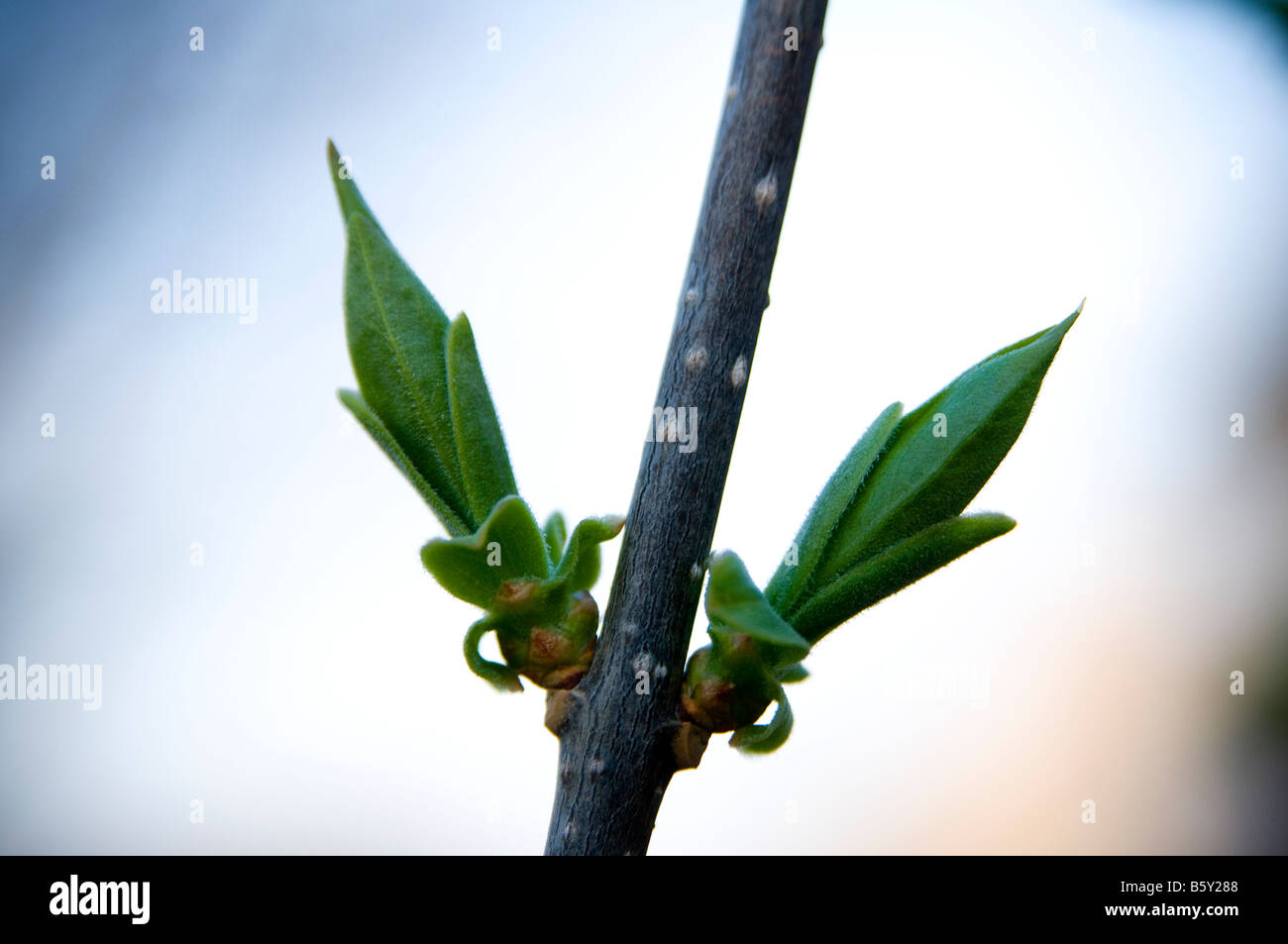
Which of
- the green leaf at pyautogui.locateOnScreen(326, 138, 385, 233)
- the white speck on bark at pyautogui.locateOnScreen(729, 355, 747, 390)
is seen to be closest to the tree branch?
the white speck on bark at pyautogui.locateOnScreen(729, 355, 747, 390)

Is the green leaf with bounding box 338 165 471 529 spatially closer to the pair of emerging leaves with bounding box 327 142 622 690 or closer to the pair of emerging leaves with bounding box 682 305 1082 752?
the pair of emerging leaves with bounding box 327 142 622 690

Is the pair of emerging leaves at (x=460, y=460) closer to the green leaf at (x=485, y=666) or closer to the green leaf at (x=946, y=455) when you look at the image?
the green leaf at (x=485, y=666)

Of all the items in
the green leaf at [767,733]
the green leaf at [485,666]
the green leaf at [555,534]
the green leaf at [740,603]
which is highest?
the green leaf at [555,534]

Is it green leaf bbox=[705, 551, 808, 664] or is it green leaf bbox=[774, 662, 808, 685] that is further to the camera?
green leaf bbox=[774, 662, 808, 685]

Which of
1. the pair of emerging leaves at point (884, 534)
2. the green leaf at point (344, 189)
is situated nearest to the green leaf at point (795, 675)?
the pair of emerging leaves at point (884, 534)
